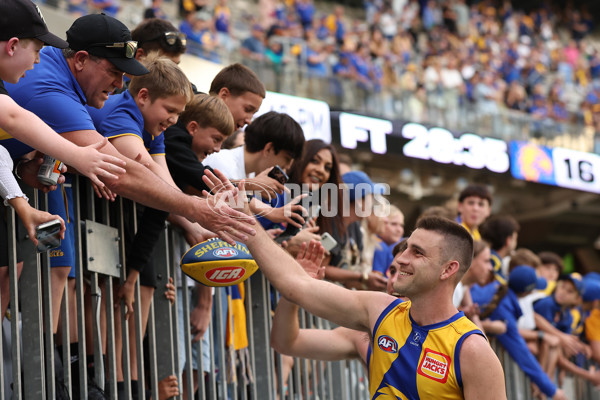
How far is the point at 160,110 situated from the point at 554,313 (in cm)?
608

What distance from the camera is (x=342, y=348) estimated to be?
4.56 m

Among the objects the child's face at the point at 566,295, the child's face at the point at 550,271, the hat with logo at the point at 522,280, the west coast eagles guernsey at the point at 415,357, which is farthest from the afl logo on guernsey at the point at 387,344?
the child's face at the point at 550,271

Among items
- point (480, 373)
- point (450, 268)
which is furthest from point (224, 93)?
point (480, 373)

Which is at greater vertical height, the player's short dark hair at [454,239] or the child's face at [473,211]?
the child's face at [473,211]

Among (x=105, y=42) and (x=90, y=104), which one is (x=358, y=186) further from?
(x=105, y=42)

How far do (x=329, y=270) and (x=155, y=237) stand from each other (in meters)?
1.98

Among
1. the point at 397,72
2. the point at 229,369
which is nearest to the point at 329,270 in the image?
the point at 229,369

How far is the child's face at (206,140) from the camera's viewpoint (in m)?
4.93

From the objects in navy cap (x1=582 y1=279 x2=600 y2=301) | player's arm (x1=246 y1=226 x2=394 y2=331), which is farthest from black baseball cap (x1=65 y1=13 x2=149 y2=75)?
navy cap (x1=582 y1=279 x2=600 y2=301)

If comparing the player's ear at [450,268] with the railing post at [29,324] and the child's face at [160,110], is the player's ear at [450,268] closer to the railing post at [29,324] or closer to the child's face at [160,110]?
the child's face at [160,110]

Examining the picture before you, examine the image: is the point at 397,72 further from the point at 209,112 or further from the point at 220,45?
the point at 209,112

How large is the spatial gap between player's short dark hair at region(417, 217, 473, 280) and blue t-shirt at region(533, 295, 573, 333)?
5049 millimetres

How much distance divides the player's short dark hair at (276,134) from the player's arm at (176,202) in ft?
4.84

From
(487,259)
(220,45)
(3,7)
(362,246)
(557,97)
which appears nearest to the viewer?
(3,7)
